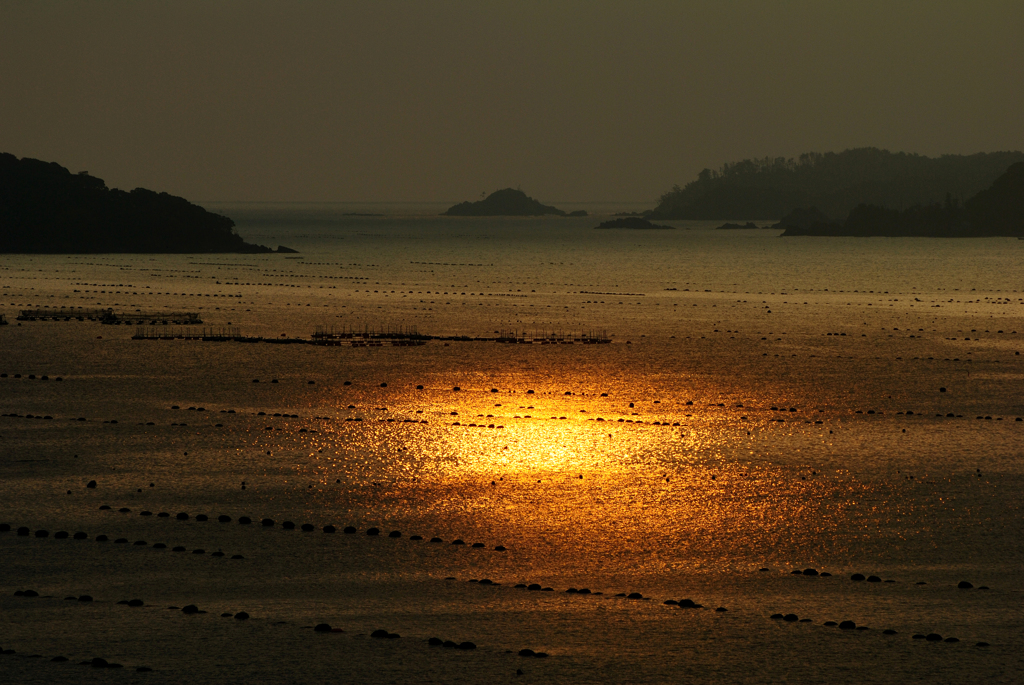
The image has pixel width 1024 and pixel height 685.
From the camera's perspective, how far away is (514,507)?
23.0m

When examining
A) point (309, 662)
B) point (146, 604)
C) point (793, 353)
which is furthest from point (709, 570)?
point (793, 353)

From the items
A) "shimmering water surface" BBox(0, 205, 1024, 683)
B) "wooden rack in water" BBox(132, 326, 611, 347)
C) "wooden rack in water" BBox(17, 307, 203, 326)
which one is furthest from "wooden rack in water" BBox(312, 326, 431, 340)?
"wooden rack in water" BBox(17, 307, 203, 326)

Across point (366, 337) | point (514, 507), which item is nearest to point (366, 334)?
point (366, 337)

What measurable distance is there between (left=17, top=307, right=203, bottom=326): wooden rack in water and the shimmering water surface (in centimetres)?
940

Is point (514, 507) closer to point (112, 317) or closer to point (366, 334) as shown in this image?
point (366, 334)

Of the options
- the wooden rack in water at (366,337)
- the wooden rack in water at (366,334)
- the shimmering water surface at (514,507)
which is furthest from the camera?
the wooden rack in water at (366,334)

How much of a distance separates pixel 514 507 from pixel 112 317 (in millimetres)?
47531

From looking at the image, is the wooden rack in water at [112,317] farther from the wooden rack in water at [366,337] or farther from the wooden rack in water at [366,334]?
the wooden rack in water at [366,334]

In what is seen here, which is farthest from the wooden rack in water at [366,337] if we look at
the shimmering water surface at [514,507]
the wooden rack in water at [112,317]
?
the wooden rack in water at [112,317]

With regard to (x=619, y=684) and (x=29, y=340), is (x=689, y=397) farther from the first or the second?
(x=29, y=340)

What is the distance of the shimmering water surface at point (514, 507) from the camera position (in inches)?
608

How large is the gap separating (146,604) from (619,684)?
6792mm

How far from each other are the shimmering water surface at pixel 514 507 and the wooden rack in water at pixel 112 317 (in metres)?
9.40

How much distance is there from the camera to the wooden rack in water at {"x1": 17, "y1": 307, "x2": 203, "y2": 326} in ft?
211
